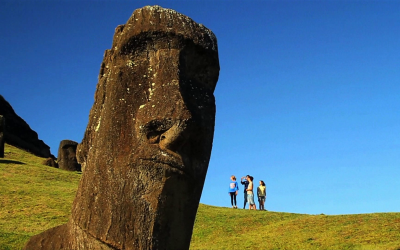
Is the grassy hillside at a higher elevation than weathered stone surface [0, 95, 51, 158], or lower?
lower

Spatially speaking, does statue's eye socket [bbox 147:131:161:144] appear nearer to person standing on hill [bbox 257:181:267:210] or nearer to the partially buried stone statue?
the partially buried stone statue

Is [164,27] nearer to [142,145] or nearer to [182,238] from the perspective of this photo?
[142,145]

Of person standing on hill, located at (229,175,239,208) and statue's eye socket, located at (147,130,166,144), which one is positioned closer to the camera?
statue's eye socket, located at (147,130,166,144)

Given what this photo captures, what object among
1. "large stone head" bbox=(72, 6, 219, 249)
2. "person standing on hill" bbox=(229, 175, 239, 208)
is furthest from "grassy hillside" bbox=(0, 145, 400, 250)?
"large stone head" bbox=(72, 6, 219, 249)

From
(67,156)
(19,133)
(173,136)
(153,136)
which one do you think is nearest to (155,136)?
(153,136)

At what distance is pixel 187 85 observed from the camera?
6391 millimetres

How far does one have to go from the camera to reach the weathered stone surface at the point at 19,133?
5069 centimetres

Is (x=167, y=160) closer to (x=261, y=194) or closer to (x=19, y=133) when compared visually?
(x=261, y=194)

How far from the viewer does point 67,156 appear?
1478 inches

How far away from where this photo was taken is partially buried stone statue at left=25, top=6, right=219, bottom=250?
228 inches

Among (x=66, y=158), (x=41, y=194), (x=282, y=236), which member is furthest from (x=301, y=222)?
(x=66, y=158)

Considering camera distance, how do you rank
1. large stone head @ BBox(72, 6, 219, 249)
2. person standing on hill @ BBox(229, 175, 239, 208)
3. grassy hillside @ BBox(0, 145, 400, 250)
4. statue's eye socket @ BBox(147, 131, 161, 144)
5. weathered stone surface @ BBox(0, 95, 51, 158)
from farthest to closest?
weathered stone surface @ BBox(0, 95, 51, 158), person standing on hill @ BBox(229, 175, 239, 208), grassy hillside @ BBox(0, 145, 400, 250), statue's eye socket @ BBox(147, 131, 161, 144), large stone head @ BBox(72, 6, 219, 249)

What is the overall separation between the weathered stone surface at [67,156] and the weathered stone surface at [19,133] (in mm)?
13982

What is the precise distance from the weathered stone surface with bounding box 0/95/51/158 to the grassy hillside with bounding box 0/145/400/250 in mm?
28508
